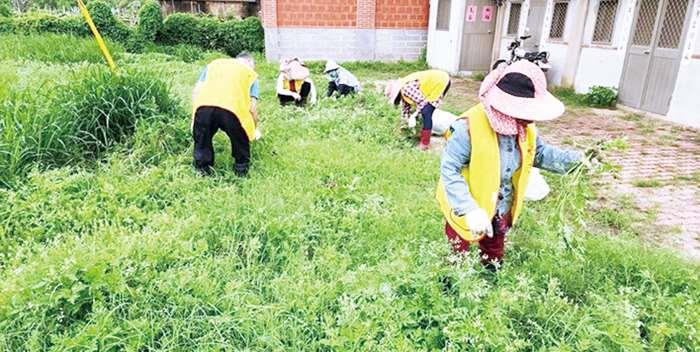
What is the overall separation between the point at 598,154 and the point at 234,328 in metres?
2.02

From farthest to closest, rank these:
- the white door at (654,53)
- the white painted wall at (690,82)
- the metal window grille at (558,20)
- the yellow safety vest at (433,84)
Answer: the metal window grille at (558,20) → the white door at (654,53) → the white painted wall at (690,82) → the yellow safety vest at (433,84)

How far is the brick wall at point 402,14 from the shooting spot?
14164 millimetres

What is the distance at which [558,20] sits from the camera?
1013cm

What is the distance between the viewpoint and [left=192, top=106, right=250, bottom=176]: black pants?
4.05 metres

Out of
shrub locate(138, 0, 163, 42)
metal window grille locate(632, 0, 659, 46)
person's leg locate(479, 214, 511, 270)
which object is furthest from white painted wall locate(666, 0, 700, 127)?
shrub locate(138, 0, 163, 42)

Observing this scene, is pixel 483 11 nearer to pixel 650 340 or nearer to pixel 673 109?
pixel 673 109

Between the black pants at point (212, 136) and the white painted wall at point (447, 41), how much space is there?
985cm

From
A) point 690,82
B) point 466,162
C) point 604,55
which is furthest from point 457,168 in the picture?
point 604,55

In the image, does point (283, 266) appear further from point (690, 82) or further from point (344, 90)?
point (690, 82)

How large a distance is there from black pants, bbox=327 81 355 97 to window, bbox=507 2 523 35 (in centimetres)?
611

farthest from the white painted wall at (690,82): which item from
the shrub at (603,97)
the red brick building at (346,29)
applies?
the red brick building at (346,29)

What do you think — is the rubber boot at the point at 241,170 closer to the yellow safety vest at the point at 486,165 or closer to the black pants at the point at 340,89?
the yellow safety vest at the point at 486,165

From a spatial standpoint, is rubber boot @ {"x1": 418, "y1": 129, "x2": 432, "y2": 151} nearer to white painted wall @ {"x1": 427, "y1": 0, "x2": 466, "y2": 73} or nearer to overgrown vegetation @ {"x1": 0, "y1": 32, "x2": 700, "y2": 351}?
overgrown vegetation @ {"x1": 0, "y1": 32, "x2": 700, "y2": 351}

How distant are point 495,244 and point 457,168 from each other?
25.3 inches
